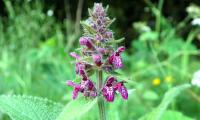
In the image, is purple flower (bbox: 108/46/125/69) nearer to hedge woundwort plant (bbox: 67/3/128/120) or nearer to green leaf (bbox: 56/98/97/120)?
hedge woundwort plant (bbox: 67/3/128/120)

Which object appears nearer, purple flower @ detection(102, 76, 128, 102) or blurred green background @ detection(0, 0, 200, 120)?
purple flower @ detection(102, 76, 128, 102)

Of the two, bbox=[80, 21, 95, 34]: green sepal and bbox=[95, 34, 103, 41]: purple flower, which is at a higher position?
bbox=[80, 21, 95, 34]: green sepal

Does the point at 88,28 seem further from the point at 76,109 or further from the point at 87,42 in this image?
the point at 76,109

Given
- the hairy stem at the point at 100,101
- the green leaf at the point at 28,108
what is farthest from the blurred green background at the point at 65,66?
the hairy stem at the point at 100,101

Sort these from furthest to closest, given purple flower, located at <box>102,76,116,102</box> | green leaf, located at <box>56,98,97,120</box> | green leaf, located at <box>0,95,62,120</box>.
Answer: green leaf, located at <box>0,95,62,120</box> → purple flower, located at <box>102,76,116,102</box> → green leaf, located at <box>56,98,97,120</box>

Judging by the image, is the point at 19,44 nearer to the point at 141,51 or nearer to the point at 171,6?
the point at 141,51

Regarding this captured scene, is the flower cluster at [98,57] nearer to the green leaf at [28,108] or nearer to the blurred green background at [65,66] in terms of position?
the green leaf at [28,108]

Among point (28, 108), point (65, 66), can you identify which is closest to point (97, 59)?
point (28, 108)

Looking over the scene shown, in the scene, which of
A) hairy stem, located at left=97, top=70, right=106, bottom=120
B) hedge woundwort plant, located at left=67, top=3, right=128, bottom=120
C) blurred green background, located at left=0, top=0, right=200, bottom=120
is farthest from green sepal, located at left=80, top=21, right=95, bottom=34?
blurred green background, located at left=0, top=0, right=200, bottom=120
